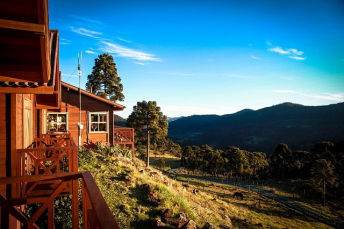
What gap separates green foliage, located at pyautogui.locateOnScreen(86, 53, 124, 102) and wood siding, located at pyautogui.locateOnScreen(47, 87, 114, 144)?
17.7 meters

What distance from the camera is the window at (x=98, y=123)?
57.6 ft

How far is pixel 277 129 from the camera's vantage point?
11319 cm

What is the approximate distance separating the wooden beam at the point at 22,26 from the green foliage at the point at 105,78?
1305 inches

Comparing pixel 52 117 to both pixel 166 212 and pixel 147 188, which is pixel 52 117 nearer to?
pixel 147 188

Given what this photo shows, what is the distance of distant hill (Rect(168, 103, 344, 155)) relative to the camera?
289 ft

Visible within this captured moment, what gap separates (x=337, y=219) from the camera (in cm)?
2591

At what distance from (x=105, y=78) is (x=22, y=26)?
34187 millimetres

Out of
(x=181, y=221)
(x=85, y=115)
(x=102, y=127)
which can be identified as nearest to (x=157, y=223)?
(x=181, y=221)

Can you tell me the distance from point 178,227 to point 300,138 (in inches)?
4025

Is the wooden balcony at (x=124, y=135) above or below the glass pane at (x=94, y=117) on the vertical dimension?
below

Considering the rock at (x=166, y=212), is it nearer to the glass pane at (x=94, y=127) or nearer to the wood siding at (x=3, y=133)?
the wood siding at (x=3, y=133)

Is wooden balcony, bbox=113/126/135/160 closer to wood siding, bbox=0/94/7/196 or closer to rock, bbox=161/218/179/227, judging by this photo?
rock, bbox=161/218/179/227

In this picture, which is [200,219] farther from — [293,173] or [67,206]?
[293,173]

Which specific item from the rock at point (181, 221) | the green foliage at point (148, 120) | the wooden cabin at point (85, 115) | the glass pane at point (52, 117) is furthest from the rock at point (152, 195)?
the green foliage at point (148, 120)
